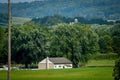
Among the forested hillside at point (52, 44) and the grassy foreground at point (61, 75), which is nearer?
the grassy foreground at point (61, 75)

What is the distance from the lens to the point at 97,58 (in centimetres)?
10106

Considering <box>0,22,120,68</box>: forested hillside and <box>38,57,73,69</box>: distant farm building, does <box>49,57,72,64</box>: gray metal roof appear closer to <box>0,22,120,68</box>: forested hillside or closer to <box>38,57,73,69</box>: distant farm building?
<box>38,57,73,69</box>: distant farm building

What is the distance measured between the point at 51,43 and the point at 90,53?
341 inches

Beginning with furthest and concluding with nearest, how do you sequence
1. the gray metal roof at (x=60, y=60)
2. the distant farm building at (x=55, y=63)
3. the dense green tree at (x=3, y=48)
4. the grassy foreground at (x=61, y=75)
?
the gray metal roof at (x=60, y=60) < the distant farm building at (x=55, y=63) < the dense green tree at (x=3, y=48) < the grassy foreground at (x=61, y=75)

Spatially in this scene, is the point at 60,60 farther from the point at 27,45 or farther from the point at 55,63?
the point at 27,45

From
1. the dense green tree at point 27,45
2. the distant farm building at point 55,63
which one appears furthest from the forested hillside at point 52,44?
the distant farm building at point 55,63

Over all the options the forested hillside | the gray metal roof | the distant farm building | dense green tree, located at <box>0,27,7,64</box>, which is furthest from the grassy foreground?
the gray metal roof

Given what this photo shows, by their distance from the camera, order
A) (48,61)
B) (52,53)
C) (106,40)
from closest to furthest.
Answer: (48,61) < (52,53) < (106,40)

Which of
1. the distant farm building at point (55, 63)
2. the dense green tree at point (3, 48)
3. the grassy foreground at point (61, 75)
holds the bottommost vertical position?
the distant farm building at point (55, 63)

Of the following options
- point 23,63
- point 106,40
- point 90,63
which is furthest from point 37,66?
point 106,40

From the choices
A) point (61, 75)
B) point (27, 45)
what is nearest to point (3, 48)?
point (27, 45)

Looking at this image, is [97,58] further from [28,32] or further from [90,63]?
[28,32]

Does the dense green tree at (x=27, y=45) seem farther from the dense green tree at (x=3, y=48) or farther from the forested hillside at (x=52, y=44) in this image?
the dense green tree at (x=3, y=48)

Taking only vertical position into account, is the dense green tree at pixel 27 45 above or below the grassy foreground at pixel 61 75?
above
